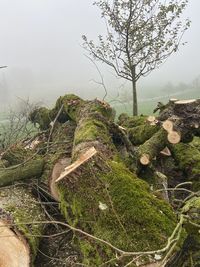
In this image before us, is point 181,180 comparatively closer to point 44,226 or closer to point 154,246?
point 44,226

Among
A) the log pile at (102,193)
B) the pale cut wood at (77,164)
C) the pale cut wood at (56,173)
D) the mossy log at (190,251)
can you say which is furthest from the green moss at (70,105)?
the mossy log at (190,251)

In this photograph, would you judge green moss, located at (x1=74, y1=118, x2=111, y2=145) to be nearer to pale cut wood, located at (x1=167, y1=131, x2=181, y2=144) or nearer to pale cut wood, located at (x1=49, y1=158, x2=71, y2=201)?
pale cut wood, located at (x1=49, y1=158, x2=71, y2=201)

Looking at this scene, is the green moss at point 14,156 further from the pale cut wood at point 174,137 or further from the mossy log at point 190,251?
Result: the mossy log at point 190,251

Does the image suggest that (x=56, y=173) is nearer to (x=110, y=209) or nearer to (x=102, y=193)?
(x=102, y=193)

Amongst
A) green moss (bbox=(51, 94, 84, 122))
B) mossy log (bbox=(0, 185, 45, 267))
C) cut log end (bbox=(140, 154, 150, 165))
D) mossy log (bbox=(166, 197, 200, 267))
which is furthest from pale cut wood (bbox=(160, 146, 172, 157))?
mossy log (bbox=(166, 197, 200, 267))

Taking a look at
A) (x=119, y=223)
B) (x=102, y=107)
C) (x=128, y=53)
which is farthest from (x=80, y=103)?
(x=128, y=53)

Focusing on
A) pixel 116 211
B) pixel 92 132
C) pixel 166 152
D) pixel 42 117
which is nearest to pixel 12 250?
pixel 116 211

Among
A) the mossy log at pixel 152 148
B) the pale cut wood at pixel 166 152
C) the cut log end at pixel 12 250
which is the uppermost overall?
the mossy log at pixel 152 148

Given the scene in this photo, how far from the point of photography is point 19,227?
14.2ft

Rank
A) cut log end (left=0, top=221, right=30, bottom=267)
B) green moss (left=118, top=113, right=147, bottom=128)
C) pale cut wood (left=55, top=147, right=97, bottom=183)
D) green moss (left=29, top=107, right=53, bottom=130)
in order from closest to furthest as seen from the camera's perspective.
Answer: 1. pale cut wood (left=55, top=147, right=97, bottom=183)
2. cut log end (left=0, top=221, right=30, bottom=267)
3. green moss (left=118, top=113, right=147, bottom=128)
4. green moss (left=29, top=107, right=53, bottom=130)

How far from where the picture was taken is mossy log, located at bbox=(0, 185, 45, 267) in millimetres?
4039

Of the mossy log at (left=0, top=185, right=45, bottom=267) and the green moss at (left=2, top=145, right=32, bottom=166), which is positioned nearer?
the mossy log at (left=0, top=185, right=45, bottom=267)

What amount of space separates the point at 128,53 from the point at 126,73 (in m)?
0.72

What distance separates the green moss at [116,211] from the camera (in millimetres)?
3377
